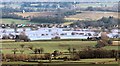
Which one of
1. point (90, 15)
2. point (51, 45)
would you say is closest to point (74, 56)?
point (51, 45)

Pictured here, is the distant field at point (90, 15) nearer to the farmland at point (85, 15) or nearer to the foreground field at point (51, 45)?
the farmland at point (85, 15)

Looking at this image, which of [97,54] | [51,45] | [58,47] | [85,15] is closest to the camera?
[97,54]

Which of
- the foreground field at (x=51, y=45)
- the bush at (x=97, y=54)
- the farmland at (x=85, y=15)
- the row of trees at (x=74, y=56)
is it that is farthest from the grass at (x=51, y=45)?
the farmland at (x=85, y=15)

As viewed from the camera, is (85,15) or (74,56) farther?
(85,15)

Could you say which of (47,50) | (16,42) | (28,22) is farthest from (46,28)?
(47,50)

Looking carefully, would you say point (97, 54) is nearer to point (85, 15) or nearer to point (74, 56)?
point (74, 56)

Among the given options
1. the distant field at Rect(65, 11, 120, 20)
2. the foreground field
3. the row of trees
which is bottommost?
the row of trees

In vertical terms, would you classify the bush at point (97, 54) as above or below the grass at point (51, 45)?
below

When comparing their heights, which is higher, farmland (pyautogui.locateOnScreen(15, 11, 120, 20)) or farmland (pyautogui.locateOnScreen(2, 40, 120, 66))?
farmland (pyautogui.locateOnScreen(15, 11, 120, 20))

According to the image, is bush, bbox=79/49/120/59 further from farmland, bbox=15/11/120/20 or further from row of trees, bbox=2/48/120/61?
farmland, bbox=15/11/120/20

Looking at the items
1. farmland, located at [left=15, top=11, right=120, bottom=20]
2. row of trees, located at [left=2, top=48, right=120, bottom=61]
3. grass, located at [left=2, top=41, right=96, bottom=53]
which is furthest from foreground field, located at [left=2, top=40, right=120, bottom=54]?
farmland, located at [left=15, top=11, right=120, bottom=20]

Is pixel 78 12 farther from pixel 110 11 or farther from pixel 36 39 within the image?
pixel 36 39
